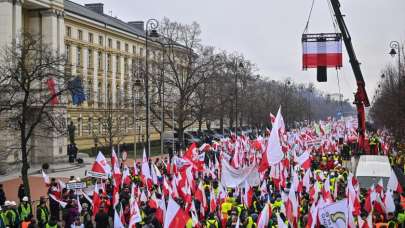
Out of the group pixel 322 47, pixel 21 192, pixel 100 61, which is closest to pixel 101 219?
pixel 21 192


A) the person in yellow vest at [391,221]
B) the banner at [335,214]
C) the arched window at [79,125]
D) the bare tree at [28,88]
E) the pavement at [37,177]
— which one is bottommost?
the pavement at [37,177]

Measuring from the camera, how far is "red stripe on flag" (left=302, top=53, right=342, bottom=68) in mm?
23156

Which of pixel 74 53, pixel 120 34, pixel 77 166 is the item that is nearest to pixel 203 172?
pixel 77 166

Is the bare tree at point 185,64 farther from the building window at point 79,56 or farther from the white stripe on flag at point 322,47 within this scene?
the white stripe on flag at point 322,47

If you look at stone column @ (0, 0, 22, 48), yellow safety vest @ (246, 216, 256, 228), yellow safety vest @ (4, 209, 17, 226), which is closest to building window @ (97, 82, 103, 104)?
stone column @ (0, 0, 22, 48)

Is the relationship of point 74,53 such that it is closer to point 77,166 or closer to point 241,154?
point 77,166

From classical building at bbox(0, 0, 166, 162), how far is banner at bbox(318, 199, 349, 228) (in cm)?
2489

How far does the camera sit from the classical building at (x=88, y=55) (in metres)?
38.9

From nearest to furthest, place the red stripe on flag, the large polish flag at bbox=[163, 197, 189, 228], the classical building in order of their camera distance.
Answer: the large polish flag at bbox=[163, 197, 189, 228] → the red stripe on flag → the classical building

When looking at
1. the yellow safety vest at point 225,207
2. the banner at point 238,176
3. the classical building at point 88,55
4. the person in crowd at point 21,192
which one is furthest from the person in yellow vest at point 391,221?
the classical building at point 88,55

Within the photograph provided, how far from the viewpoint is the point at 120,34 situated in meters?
62.2

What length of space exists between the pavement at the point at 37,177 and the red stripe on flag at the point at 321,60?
13424 millimetres

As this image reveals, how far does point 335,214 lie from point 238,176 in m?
5.26

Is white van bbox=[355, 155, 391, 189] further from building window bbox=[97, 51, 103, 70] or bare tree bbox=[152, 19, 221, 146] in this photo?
building window bbox=[97, 51, 103, 70]
